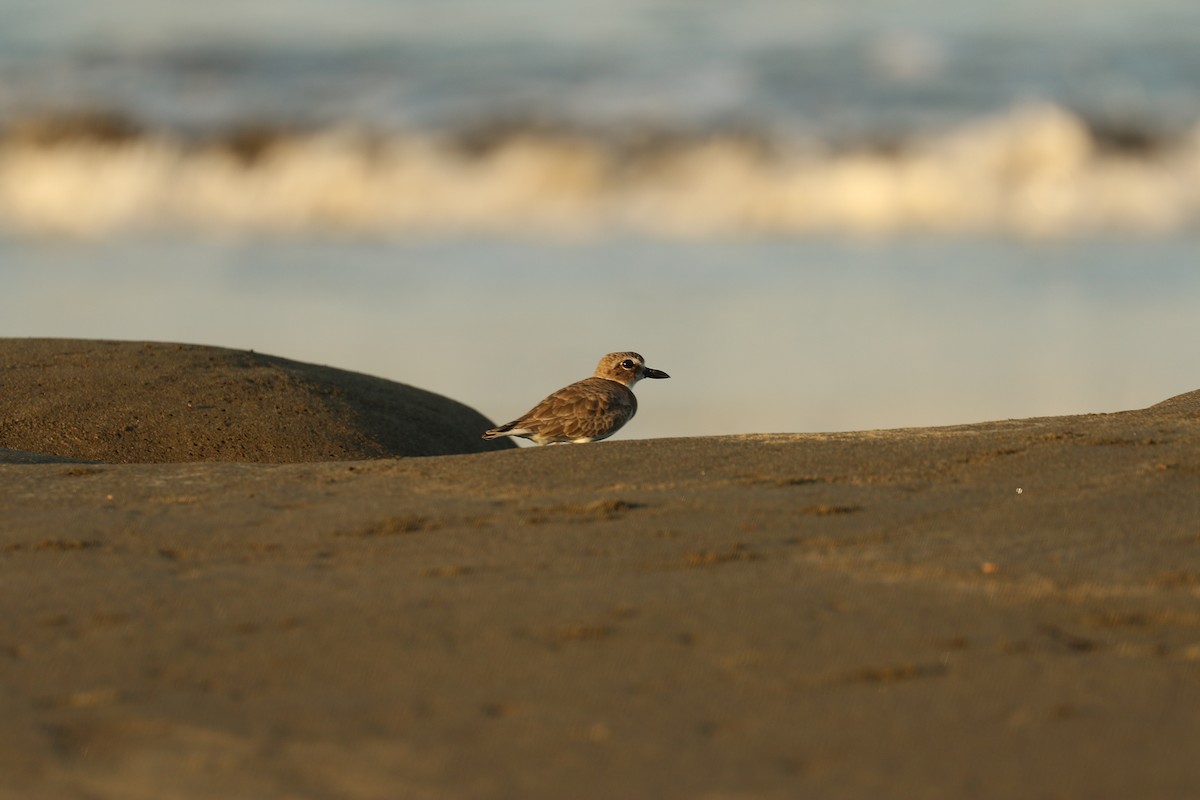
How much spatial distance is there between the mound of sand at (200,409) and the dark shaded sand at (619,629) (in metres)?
2.95

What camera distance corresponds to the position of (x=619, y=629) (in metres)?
4.15

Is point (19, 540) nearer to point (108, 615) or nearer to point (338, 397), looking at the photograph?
point (108, 615)

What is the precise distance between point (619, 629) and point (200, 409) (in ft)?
19.6

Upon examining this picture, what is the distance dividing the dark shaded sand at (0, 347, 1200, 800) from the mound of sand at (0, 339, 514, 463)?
Result: 9.67ft

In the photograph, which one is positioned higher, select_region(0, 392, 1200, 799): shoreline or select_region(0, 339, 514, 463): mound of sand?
select_region(0, 339, 514, 463): mound of sand

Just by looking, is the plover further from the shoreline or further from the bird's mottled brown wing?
the shoreline

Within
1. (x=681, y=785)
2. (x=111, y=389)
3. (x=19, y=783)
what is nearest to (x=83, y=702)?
(x=19, y=783)

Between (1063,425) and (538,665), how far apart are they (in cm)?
381

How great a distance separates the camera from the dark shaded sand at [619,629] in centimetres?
337

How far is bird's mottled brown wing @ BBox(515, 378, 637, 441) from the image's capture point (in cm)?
838

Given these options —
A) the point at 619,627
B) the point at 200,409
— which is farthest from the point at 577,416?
the point at 619,627

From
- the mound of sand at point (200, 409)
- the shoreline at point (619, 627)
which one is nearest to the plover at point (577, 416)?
the mound of sand at point (200, 409)

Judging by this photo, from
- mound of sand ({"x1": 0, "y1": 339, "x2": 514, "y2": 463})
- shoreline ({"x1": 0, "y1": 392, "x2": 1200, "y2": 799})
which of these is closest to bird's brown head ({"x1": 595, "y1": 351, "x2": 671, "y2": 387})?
mound of sand ({"x1": 0, "y1": 339, "x2": 514, "y2": 463})

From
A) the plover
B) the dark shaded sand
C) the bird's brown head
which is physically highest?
the bird's brown head
